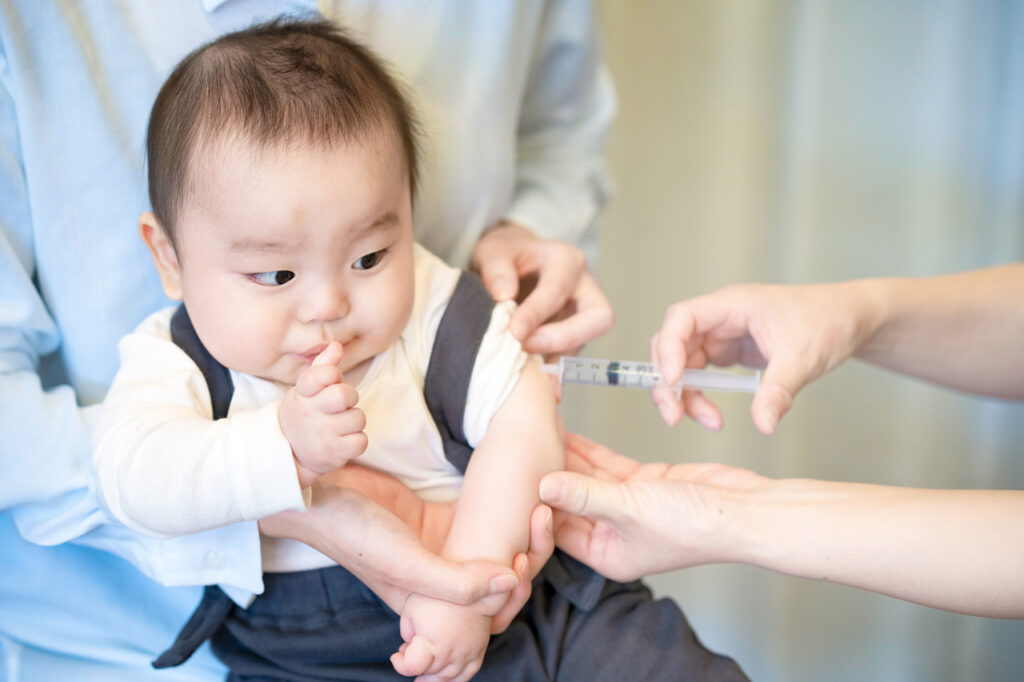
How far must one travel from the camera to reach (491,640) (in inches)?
37.7

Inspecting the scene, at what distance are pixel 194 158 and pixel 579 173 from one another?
0.78 metres

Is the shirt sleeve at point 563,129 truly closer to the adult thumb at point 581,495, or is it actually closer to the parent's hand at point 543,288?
the parent's hand at point 543,288

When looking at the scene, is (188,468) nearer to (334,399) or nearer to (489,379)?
(334,399)

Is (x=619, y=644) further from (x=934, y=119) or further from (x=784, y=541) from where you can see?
(x=934, y=119)

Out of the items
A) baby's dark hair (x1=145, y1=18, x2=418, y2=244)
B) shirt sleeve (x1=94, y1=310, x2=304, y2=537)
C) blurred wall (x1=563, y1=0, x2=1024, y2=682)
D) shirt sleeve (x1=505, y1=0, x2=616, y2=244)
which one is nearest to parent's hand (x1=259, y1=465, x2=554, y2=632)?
shirt sleeve (x1=94, y1=310, x2=304, y2=537)

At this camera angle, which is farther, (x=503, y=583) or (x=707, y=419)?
(x=707, y=419)

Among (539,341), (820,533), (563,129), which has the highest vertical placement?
(563,129)

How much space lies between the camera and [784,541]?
0.93 m

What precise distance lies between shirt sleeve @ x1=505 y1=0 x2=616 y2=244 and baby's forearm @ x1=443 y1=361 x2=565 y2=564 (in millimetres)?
479

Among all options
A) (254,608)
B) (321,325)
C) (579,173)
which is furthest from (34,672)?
(579,173)

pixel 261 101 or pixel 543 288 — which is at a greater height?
pixel 261 101

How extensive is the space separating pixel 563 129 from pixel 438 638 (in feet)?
3.12

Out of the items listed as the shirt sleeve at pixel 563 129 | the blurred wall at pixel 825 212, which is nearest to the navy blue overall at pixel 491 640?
the shirt sleeve at pixel 563 129

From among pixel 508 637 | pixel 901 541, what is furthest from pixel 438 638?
pixel 901 541
